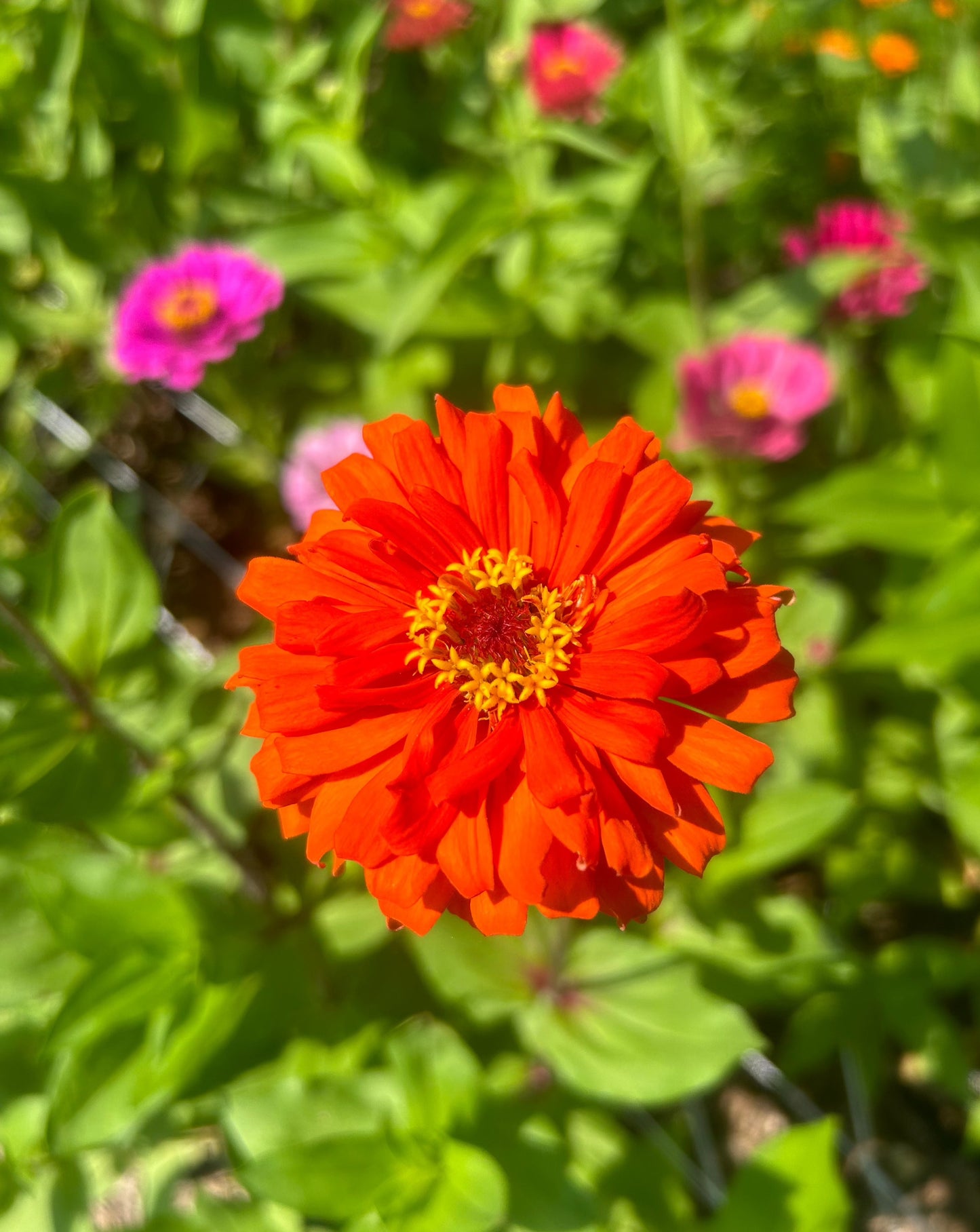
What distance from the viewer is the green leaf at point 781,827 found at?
132 cm

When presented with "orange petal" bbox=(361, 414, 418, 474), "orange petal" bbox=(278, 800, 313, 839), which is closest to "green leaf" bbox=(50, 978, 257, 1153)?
"orange petal" bbox=(278, 800, 313, 839)

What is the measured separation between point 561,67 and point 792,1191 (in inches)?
75.7

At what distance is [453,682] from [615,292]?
1.30 metres

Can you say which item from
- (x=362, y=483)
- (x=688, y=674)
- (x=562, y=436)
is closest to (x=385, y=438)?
(x=362, y=483)

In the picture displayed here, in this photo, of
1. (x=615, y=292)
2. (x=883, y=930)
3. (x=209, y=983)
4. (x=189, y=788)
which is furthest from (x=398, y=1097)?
(x=615, y=292)

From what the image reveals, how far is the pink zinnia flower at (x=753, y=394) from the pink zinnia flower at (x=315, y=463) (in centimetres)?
63

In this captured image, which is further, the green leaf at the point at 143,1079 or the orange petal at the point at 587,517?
the green leaf at the point at 143,1079

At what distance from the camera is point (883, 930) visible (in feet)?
5.98

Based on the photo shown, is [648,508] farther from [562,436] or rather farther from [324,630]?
[324,630]

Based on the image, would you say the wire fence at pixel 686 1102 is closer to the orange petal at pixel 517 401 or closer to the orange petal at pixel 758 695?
the orange petal at pixel 758 695

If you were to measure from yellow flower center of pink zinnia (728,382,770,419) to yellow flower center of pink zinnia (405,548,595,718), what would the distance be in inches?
35.5

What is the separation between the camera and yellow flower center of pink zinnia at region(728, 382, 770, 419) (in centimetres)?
167

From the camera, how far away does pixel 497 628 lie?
939 mm

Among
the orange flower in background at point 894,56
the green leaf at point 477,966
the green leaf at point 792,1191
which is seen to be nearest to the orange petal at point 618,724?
the green leaf at point 477,966
